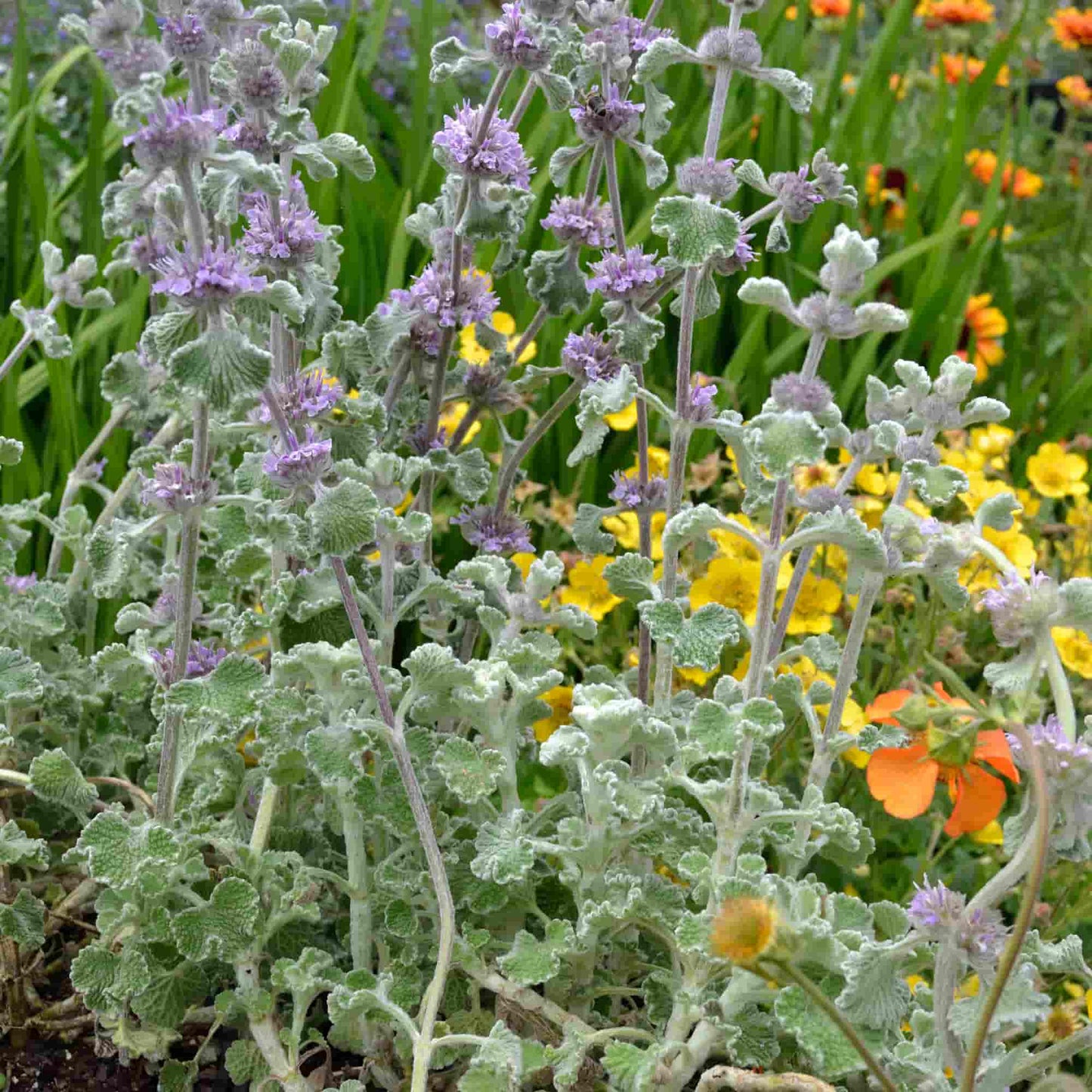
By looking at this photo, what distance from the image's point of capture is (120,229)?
117cm

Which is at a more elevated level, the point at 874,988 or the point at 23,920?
the point at 874,988

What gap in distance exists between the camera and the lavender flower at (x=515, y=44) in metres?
1.16

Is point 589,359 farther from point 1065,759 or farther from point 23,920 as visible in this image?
point 23,920

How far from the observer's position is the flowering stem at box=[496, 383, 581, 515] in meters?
1.34

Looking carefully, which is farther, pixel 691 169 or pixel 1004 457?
pixel 1004 457

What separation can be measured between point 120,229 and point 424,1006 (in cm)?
Result: 68

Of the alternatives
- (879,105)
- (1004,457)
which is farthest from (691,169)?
(879,105)

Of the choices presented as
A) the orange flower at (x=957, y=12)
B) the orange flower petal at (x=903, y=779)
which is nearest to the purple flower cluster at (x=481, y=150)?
the orange flower petal at (x=903, y=779)

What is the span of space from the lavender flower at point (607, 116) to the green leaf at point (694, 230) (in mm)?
190

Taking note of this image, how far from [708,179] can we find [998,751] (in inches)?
19.8

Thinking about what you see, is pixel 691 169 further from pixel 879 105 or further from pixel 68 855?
pixel 879 105

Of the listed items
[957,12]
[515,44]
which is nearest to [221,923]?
[515,44]

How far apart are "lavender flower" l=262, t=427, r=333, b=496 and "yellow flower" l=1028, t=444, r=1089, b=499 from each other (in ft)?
4.97

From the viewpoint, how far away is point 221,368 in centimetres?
91
